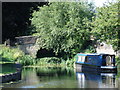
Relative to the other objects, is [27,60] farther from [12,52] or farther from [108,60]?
[108,60]

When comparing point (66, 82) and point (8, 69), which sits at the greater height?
point (8, 69)

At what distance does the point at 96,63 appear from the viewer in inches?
1186

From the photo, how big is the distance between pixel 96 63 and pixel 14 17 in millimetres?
19206

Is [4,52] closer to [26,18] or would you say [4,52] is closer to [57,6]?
[57,6]

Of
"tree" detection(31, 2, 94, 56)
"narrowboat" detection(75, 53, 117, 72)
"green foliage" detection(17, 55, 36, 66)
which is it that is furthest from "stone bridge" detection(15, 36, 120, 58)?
"narrowboat" detection(75, 53, 117, 72)

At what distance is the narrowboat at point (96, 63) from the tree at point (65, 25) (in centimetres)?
371

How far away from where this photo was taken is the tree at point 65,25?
3525 cm

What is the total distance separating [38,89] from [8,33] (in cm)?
597

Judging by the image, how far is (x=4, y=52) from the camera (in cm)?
3456

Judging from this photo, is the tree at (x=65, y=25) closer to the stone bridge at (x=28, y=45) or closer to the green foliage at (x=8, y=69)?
the stone bridge at (x=28, y=45)

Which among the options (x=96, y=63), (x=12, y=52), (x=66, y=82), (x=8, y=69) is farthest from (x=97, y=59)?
(x=8, y=69)

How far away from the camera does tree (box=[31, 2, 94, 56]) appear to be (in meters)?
35.2

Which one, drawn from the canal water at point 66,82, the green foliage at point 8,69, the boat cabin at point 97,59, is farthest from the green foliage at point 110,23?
the green foliage at point 8,69

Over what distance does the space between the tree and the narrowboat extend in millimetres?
3706
